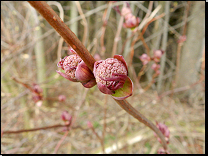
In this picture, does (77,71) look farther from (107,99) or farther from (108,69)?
(107,99)

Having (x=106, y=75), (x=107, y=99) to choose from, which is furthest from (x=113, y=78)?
(x=107, y=99)

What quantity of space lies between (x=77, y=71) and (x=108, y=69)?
0.15 ft

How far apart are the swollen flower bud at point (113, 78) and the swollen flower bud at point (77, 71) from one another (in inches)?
0.8

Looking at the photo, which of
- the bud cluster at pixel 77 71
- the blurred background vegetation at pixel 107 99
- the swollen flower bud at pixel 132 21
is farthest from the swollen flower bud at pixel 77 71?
the blurred background vegetation at pixel 107 99

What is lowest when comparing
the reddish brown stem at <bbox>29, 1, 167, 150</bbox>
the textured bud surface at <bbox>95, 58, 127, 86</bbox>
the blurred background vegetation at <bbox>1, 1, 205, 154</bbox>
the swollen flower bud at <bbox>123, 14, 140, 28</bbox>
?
the blurred background vegetation at <bbox>1, 1, 205, 154</bbox>

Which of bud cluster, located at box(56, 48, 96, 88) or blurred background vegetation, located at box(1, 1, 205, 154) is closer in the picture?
bud cluster, located at box(56, 48, 96, 88)

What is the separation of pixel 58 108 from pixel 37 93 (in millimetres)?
961

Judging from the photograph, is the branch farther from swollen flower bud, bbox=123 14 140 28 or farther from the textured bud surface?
swollen flower bud, bbox=123 14 140 28

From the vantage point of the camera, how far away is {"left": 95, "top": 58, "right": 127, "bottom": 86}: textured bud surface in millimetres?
201

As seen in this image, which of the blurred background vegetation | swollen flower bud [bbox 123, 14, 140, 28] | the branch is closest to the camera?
the branch

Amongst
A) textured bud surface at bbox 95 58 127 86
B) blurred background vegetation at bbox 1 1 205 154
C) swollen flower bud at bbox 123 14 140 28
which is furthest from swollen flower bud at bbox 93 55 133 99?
blurred background vegetation at bbox 1 1 205 154

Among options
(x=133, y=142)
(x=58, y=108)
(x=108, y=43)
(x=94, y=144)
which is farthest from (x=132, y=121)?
(x=108, y=43)

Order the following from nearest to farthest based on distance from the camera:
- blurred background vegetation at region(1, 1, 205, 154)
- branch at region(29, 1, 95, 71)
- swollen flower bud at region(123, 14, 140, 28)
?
branch at region(29, 1, 95, 71) < swollen flower bud at region(123, 14, 140, 28) < blurred background vegetation at region(1, 1, 205, 154)

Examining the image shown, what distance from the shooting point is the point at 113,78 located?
0.66 feet
